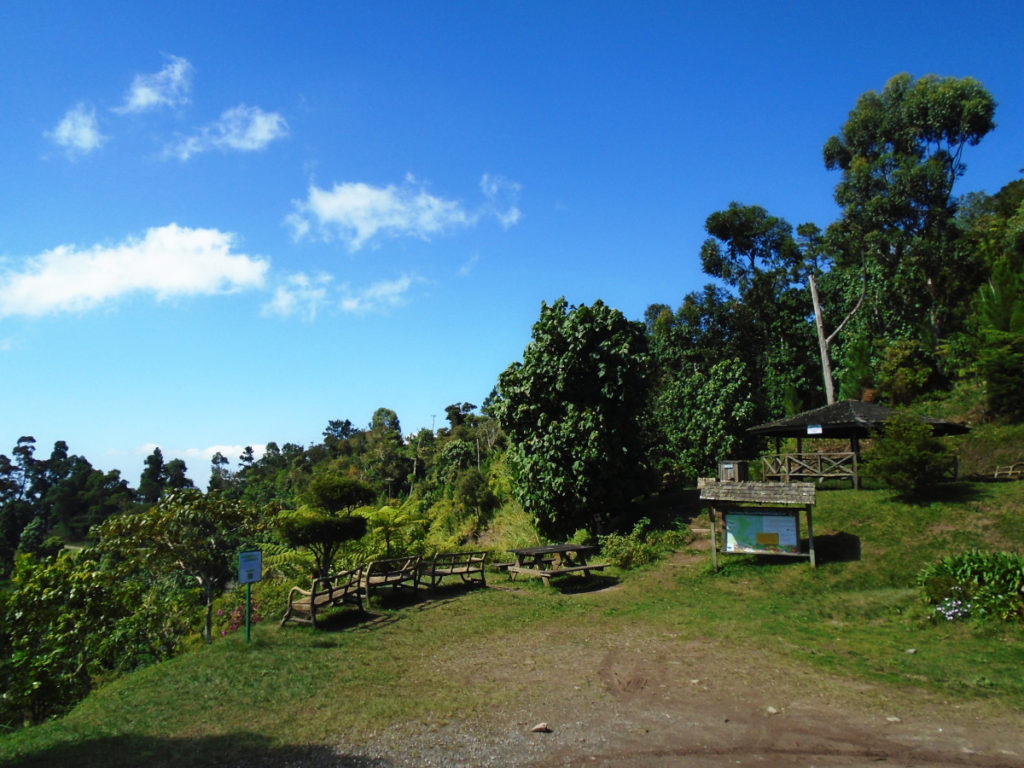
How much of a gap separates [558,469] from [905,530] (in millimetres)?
8807

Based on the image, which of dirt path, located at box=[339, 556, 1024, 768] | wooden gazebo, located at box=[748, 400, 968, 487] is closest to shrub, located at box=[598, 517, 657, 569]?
wooden gazebo, located at box=[748, 400, 968, 487]

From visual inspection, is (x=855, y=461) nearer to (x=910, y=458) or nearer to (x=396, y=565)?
(x=910, y=458)

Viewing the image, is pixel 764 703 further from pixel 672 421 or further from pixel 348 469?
pixel 348 469

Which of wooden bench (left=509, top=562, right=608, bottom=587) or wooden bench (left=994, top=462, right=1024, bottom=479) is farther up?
wooden bench (left=994, top=462, right=1024, bottom=479)

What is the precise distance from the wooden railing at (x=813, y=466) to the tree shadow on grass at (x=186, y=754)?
17499mm

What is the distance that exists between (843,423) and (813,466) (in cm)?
294

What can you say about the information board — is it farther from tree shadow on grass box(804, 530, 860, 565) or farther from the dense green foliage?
the dense green foliage

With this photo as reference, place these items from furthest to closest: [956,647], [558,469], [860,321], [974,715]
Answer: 1. [860,321]
2. [558,469]
3. [956,647]
4. [974,715]

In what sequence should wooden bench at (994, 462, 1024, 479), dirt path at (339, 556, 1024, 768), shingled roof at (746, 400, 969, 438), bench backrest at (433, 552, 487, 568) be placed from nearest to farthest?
dirt path at (339, 556, 1024, 768) → bench backrest at (433, 552, 487, 568) → shingled roof at (746, 400, 969, 438) → wooden bench at (994, 462, 1024, 479)

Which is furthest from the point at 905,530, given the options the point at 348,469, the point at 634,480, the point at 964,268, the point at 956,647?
the point at 348,469

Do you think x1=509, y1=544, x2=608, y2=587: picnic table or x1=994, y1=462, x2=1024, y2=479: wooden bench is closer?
x1=509, y1=544, x2=608, y2=587: picnic table

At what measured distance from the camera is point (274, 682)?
839 centimetres

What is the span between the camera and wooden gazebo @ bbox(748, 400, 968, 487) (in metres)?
17.4

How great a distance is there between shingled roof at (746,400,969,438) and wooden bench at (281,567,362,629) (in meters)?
13.1
